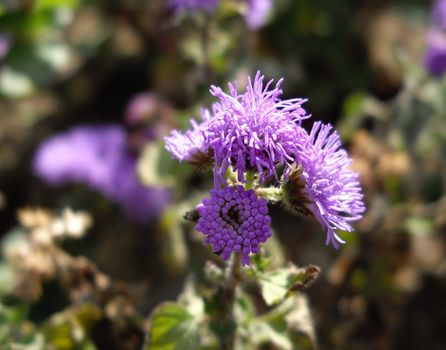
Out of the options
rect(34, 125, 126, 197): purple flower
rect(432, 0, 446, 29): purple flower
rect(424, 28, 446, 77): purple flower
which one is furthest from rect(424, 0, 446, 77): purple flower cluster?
rect(34, 125, 126, 197): purple flower

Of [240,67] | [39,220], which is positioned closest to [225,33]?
[240,67]

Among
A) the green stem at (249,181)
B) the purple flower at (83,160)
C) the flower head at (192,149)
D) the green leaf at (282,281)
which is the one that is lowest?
the green leaf at (282,281)

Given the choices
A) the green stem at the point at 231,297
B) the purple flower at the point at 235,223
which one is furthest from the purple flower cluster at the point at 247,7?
the purple flower at the point at 235,223

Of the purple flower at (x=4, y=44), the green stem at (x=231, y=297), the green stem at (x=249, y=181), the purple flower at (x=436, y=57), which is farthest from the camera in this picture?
the purple flower at (x=4, y=44)

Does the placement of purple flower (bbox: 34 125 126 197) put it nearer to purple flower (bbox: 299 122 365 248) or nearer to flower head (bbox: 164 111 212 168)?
flower head (bbox: 164 111 212 168)

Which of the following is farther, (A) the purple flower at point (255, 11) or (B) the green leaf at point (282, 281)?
(A) the purple flower at point (255, 11)

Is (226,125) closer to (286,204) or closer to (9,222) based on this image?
(286,204)

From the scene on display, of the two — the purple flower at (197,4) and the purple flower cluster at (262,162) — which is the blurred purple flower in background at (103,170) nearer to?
the purple flower at (197,4)

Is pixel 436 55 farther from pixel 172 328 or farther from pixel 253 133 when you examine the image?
pixel 172 328

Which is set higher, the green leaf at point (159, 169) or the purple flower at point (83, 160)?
the purple flower at point (83, 160)
